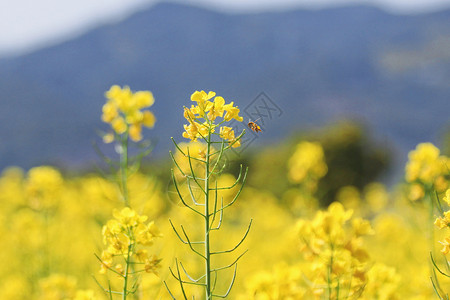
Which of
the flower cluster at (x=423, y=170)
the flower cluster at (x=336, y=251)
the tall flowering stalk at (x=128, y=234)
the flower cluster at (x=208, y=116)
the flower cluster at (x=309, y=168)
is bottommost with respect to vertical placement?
the flower cluster at (x=336, y=251)

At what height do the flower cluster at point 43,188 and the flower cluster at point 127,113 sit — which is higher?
the flower cluster at point 43,188

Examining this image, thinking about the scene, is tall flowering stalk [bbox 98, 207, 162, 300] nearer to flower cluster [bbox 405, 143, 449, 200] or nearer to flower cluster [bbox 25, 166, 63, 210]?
flower cluster [bbox 405, 143, 449, 200]

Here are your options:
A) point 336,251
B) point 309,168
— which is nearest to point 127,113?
point 336,251

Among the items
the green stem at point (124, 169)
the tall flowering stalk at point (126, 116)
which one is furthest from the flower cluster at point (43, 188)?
the green stem at point (124, 169)

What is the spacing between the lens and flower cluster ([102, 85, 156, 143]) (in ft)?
9.16

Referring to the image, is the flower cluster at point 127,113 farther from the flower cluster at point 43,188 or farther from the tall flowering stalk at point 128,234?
the flower cluster at point 43,188

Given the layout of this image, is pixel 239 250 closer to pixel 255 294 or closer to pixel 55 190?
pixel 55 190

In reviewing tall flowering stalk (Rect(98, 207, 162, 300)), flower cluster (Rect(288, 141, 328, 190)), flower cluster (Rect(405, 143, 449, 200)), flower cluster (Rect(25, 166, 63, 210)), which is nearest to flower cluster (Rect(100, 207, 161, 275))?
tall flowering stalk (Rect(98, 207, 162, 300))

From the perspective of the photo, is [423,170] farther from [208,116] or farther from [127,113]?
[208,116]

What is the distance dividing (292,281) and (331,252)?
0.34m

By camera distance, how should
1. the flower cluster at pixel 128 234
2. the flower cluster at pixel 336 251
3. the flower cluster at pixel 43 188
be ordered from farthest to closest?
the flower cluster at pixel 43 188, the flower cluster at pixel 336 251, the flower cluster at pixel 128 234

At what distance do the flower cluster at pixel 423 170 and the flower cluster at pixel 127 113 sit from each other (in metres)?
1.69

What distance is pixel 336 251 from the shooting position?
214cm

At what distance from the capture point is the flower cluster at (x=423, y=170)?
3.16m
